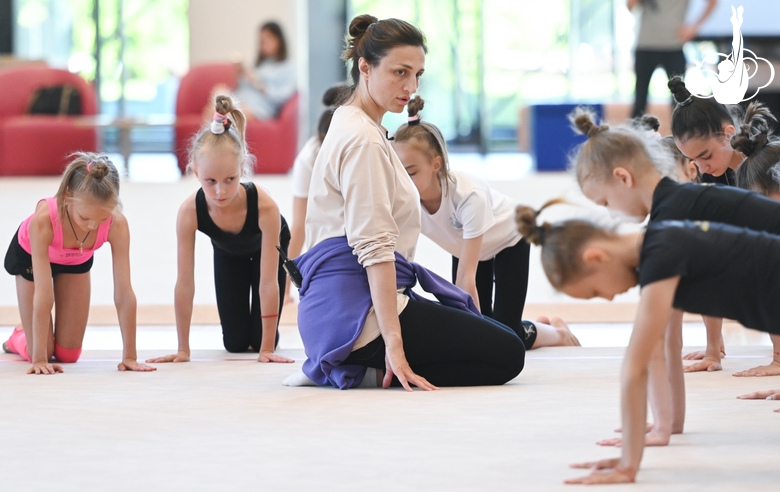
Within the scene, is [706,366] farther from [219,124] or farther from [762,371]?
[219,124]

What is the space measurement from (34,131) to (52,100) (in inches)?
14.5

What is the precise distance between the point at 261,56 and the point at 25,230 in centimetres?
711

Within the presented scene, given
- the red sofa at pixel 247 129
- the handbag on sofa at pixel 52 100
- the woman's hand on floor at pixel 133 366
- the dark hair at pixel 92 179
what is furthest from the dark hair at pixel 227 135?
the handbag on sofa at pixel 52 100

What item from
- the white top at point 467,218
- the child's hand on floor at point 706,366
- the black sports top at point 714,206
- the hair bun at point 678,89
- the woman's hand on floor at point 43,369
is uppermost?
the hair bun at point 678,89

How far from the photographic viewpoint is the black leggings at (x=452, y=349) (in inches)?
101

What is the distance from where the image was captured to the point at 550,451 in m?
1.91

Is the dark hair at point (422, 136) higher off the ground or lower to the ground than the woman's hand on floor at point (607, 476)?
higher

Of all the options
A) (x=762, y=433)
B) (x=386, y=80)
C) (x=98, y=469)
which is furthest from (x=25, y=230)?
(x=762, y=433)

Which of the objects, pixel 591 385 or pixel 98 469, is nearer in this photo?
pixel 98 469

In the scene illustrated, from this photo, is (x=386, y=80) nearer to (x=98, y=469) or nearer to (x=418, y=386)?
(x=418, y=386)

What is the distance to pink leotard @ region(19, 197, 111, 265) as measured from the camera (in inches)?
119

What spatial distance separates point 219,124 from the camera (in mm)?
3088

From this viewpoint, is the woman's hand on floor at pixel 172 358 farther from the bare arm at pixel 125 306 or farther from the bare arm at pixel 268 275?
the bare arm at pixel 268 275

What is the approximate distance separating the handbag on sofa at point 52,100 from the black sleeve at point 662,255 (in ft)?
29.8
